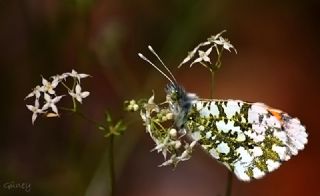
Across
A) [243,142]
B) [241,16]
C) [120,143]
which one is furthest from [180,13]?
[243,142]

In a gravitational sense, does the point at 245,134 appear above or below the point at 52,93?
below

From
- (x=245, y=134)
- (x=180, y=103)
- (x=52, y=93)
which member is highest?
(x=52, y=93)

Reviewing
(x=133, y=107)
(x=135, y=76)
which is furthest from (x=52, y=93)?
(x=135, y=76)

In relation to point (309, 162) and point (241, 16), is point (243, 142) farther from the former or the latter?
point (241, 16)

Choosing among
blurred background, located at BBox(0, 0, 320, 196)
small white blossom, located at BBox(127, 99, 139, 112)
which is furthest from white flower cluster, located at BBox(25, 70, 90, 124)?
blurred background, located at BBox(0, 0, 320, 196)

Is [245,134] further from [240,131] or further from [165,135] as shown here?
[165,135]

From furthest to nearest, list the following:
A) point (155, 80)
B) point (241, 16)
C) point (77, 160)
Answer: point (241, 16)
point (155, 80)
point (77, 160)

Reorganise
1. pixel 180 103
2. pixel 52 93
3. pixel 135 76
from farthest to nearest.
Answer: pixel 135 76
pixel 52 93
pixel 180 103
